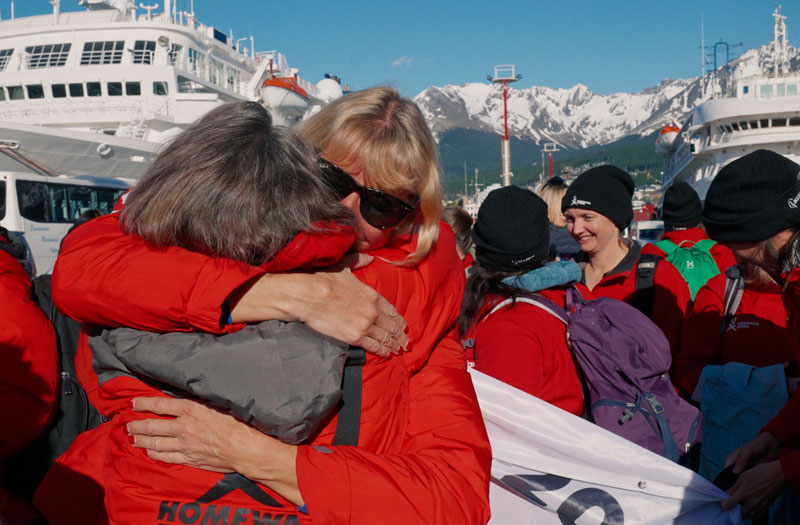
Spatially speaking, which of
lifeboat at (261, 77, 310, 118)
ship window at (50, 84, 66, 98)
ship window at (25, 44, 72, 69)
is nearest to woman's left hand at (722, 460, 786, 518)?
lifeboat at (261, 77, 310, 118)

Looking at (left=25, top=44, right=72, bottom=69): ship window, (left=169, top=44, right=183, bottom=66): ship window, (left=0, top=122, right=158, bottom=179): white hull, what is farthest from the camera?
(left=169, top=44, right=183, bottom=66): ship window

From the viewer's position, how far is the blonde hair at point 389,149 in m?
1.68

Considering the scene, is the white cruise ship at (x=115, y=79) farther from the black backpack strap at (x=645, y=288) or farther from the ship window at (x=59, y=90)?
the black backpack strap at (x=645, y=288)

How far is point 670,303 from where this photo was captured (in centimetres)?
361

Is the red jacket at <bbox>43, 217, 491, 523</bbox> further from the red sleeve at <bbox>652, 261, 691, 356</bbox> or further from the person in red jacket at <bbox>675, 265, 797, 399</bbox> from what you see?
the red sleeve at <bbox>652, 261, 691, 356</bbox>

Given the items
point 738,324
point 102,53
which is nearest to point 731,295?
point 738,324

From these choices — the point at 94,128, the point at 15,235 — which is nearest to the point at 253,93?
the point at 94,128

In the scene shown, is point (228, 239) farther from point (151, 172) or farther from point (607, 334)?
point (607, 334)

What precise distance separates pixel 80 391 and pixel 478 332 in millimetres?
1468

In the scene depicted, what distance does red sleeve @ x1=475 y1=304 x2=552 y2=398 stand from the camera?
2330mm

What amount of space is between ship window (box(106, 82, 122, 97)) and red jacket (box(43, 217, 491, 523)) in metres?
26.5

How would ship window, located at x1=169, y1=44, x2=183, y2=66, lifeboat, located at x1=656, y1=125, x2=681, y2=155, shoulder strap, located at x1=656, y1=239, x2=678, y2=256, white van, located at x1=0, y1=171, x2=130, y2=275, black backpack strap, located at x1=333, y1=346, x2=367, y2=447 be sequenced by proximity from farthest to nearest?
lifeboat, located at x1=656, y1=125, x2=681, y2=155
ship window, located at x1=169, y1=44, x2=183, y2=66
white van, located at x1=0, y1=171, x2=130, y2=275
shoulder strap, located at x1=656, y1=239, x2=678, y2=256
black backpack strap, located at x1=333, y1=346, x2=367, y2=447

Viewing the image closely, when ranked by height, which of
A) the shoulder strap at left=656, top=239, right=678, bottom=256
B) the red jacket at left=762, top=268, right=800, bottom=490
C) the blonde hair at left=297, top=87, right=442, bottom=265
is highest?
the blonde hair at left=297, top=87, right=442, bottom=265

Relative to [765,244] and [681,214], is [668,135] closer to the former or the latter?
[681,214]
